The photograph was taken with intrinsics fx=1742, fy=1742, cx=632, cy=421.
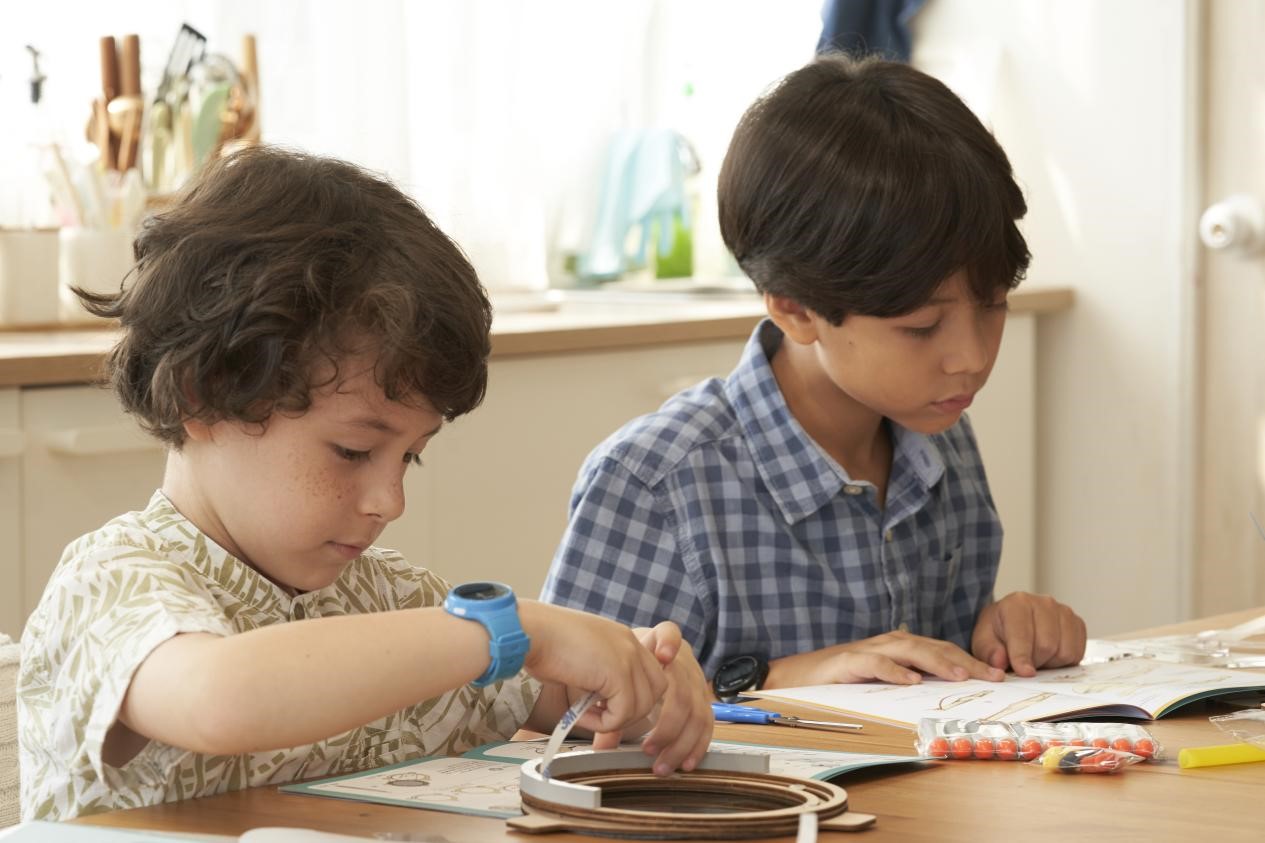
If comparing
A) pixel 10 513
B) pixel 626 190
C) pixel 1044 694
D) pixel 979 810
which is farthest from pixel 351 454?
pixel 626 190

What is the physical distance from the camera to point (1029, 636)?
1.43m

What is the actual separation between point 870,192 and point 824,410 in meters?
0.24

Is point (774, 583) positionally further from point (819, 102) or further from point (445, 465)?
point (445, 465)

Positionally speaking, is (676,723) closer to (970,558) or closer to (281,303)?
(281,303)

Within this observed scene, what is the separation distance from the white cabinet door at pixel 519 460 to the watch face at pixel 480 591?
53.2 inches

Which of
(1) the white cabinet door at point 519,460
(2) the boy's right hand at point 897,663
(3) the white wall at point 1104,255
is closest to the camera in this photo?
(2) the boy's right hand at point 897,663

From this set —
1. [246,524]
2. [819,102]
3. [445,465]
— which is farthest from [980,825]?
[445,465]

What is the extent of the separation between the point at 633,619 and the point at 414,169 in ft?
4.94

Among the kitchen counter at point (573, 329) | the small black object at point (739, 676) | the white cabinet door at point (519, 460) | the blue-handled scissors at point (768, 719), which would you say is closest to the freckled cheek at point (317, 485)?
Answer: the blue-handled scissors at point (768, 719)

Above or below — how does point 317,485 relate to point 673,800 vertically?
above

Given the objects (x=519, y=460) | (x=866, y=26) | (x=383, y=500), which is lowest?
(x=519, y=460)

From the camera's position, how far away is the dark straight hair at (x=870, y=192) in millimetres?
1474

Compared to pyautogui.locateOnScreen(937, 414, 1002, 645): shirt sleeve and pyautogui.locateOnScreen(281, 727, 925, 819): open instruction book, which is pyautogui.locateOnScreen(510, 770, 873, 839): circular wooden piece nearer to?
pyautogui.locateOnScreen(281, 727, 925, 819): open instruction book

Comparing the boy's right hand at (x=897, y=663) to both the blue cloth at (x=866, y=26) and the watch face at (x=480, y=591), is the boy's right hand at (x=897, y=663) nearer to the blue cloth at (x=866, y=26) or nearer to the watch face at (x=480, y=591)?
the watch face at (x=480, y=591)
